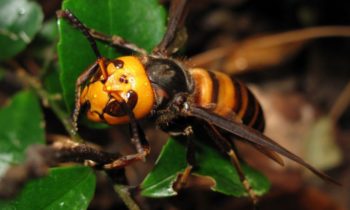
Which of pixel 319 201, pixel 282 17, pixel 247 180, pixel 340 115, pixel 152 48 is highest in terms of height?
pixel 152 48

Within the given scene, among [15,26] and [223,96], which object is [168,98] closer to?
[223,96]

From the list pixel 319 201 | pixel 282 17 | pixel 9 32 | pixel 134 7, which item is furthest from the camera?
pixel 282 17

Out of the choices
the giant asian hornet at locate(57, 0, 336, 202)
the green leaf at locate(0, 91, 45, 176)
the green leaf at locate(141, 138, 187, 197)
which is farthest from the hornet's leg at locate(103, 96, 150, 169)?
the green leaf at locate(0, 91, 45, 176)

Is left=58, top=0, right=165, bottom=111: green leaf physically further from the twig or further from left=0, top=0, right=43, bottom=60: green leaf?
left=0, top=0, right=43, bottom=60: green leaf

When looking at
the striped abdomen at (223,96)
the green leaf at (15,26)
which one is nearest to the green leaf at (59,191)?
the striped abdomen at (223,96)

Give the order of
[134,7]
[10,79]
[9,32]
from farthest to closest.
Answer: [10,79] < [9,32] < [134,7]

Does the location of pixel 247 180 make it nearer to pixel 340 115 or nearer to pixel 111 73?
pixel 111 73

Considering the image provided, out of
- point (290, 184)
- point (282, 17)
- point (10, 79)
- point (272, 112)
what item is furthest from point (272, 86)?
point (10, 79)
